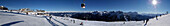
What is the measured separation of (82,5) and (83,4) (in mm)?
222

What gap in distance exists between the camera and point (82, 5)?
13078mm

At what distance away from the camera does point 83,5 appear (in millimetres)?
13102

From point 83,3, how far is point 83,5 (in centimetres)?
37

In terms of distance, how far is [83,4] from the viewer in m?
13.1

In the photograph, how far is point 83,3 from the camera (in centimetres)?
1328

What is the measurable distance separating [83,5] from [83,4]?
16 cm

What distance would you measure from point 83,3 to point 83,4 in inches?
9.1

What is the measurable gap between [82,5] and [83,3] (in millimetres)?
411

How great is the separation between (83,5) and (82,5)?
15 cm
